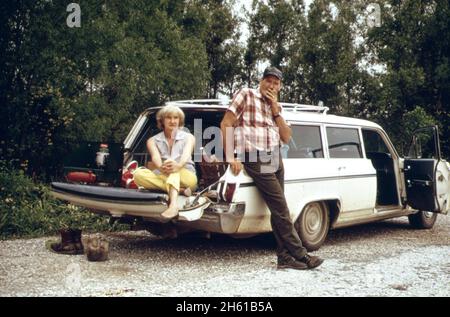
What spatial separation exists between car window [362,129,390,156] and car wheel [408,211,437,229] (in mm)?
1219

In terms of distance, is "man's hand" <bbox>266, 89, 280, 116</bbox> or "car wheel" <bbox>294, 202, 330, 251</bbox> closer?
"man's hand" <bbox>266, 89, 280, 116</bbox>

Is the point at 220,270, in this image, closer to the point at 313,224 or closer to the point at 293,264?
the point at 293,264

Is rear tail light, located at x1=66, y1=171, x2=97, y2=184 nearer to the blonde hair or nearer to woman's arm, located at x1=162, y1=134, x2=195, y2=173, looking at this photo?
the blonde hair

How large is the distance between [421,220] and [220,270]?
171 inches

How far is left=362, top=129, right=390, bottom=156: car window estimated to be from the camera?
7.59 m

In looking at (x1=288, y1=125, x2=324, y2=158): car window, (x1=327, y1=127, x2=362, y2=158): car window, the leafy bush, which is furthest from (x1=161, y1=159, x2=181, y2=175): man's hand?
the leafy bush

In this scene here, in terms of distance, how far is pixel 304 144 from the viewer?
6.26 metres

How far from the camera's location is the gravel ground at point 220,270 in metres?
4.40

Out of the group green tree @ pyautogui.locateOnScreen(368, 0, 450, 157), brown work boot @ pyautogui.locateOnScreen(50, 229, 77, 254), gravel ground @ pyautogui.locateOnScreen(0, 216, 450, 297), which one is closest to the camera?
gravel ground @ pyautogui.locateOnScreen(0, 216, 450, 297)

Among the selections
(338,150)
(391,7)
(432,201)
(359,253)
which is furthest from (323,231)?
(391,7)

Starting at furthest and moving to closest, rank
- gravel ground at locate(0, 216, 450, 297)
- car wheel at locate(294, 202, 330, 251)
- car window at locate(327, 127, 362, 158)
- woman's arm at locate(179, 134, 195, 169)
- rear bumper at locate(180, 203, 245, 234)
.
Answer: car window at locate(327, 127, 362, 158) < car wheel at locate(294, 202, 330, 251) < woman's arm at locate(179, 134, 195, 169) < rear bumper at locate(180, 203, 245, 234) < gravel ground at locate(0, 216, 450, 297)

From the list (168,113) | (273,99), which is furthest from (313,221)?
(168,113)

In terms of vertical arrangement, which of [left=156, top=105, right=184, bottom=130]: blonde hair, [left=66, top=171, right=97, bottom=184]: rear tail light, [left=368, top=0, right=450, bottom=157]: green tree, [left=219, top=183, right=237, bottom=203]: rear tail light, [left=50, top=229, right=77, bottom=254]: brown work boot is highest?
[left=368, top=0, right=450, bottom=157]: green tree

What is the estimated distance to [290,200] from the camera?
5.74 m
